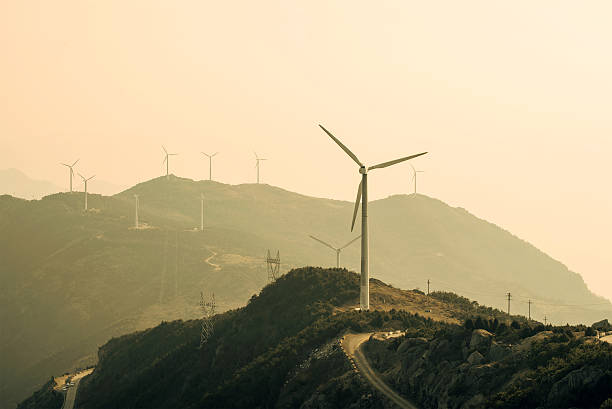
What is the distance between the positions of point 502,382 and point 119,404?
351ft

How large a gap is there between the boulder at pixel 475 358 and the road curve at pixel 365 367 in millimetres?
7976

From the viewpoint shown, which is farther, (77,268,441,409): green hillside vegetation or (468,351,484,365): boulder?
(77,268,441,409): green hillside vegetation

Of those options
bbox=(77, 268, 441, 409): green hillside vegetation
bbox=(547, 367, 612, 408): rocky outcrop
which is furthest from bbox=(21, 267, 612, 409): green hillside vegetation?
bbox=(77, 268, 441, 409): green hillside vegetation

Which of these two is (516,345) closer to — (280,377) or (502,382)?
(502,382)

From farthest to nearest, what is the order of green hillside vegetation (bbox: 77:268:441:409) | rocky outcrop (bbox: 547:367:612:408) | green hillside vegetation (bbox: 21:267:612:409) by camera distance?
green hillside vegetation (bbox: 77:268:441:409) → green hillside vegetation (bbox: 21:267:612:409) → rocky outcrop (bbox: 547:367:612:408)

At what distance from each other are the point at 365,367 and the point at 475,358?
19.4 meters

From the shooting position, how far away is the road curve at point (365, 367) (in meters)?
77.6

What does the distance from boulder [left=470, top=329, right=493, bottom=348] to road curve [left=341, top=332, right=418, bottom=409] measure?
399 inches

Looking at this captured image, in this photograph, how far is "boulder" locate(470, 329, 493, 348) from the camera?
255 ft

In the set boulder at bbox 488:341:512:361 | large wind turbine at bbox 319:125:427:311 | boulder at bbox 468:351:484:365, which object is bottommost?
boulder at bbox 468:351:484:365

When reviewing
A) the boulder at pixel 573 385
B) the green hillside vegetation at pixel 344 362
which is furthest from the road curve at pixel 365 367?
the boulder at pixel 573 385

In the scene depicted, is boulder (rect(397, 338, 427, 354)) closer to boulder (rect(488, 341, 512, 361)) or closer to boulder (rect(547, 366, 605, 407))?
boulder (rect(488, 341, 512, 361))

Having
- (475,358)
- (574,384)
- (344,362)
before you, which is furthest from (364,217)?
(574,384)

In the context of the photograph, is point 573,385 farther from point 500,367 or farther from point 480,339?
point 480,339
